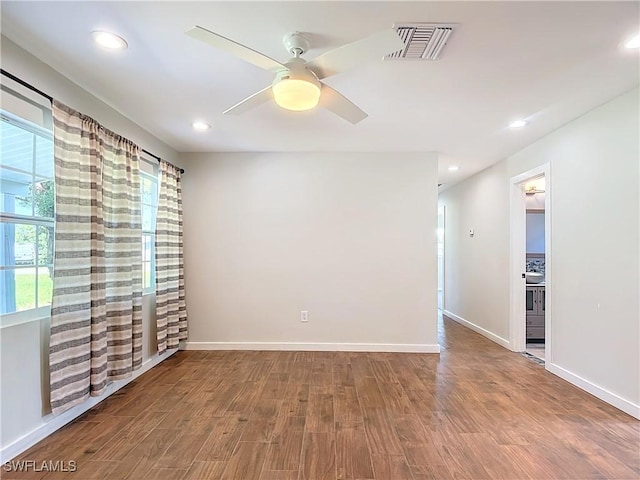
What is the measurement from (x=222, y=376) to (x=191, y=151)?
2735mm

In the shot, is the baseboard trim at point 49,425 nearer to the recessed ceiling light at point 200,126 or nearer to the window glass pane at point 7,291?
the window glass pane at point 7,291

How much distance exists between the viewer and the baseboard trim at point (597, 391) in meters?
2.52

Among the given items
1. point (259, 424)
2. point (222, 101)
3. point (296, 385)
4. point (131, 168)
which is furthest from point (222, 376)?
point (222, 101)

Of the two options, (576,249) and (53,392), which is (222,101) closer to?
(53,392)

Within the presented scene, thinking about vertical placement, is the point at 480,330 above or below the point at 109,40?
below

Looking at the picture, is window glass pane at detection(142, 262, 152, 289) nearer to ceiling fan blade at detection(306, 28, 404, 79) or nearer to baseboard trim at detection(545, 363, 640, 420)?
ceiling fan blade at detection(306, 28, 404, 79)

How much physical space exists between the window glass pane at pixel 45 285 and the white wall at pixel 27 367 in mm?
129

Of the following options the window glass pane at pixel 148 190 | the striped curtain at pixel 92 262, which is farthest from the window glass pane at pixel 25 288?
the window glass pane at pixel 148 190

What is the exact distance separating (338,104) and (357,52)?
451 millimetres

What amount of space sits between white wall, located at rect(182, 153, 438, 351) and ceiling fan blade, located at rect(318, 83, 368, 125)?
2046 mm

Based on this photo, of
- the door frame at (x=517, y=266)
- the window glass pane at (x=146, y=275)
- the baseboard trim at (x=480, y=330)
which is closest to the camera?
the window glass pane at (x=146, y=275)

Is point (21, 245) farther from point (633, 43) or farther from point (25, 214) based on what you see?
point (633, 43)

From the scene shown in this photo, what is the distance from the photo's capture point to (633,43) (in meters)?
1.94

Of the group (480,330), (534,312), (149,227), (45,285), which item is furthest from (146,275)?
(534,312)
